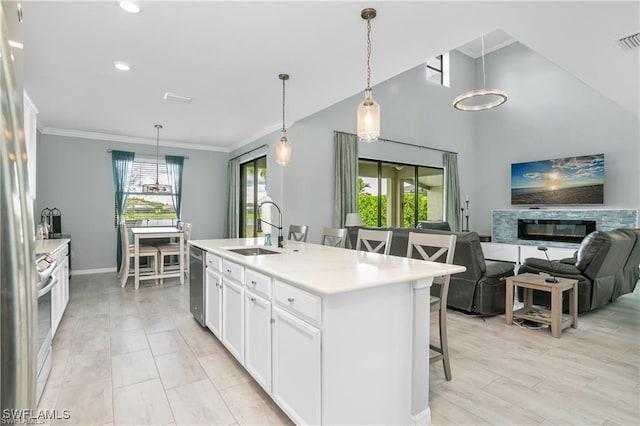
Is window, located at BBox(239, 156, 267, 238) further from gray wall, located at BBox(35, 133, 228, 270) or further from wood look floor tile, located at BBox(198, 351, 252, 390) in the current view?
wood look floor tile, located at BBox(198, 351, 252, 390)

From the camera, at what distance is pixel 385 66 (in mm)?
3293

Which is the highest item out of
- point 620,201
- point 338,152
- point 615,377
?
point 338,152

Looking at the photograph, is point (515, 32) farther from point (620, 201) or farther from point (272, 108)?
point (620, 201)

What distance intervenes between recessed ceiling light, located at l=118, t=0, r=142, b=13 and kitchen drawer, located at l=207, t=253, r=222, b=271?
196 centimetres

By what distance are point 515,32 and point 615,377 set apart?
2.74m

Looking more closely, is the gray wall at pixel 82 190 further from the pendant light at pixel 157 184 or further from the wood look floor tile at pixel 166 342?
the wood look floor tile at pixel 166 342

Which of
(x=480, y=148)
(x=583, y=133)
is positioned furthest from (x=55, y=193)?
(x=583, y=133)

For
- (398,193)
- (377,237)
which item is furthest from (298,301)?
(398,193)

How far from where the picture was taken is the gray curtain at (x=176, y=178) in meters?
7.09

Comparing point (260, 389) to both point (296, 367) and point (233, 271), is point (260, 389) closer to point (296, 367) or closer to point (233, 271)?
point (296, 367)

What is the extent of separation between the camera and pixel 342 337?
1.60 m

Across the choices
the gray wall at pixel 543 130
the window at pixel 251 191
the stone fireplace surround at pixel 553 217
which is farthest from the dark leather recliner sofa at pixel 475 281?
the gray wall at pixel 543 130

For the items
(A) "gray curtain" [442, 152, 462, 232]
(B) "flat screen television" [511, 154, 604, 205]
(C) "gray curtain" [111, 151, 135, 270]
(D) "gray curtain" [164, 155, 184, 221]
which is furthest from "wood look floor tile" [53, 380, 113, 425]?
(B) "flat screen television" [511, 154, 604, 205]

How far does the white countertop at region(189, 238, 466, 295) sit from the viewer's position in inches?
64.0
